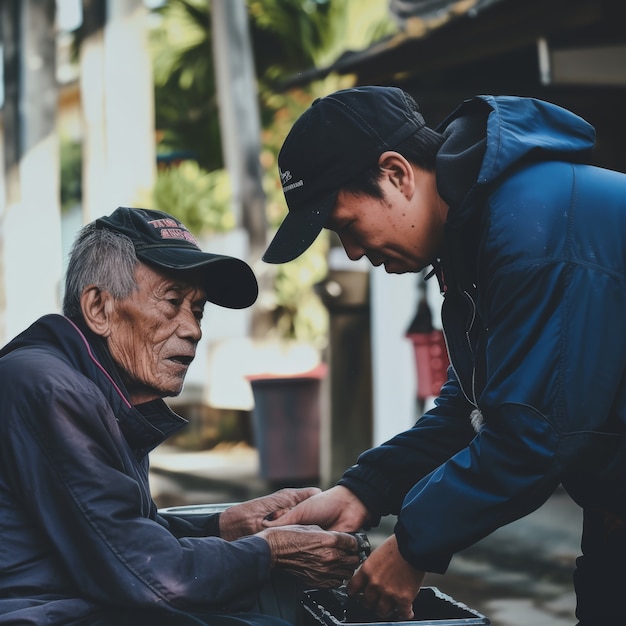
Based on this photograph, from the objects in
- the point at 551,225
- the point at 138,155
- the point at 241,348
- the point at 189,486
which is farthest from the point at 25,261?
the point at 551,225

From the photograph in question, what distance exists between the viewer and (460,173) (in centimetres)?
235

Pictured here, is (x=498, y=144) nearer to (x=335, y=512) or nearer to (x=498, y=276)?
(x=498, y=276)

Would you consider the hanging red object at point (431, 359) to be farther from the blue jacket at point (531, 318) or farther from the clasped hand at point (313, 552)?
the blue jacket at point (531, 318)

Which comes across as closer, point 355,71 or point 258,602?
point 258,602

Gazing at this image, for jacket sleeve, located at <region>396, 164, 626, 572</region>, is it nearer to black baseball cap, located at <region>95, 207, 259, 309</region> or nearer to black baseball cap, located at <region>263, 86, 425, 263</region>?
black baseball cap, located at <region>263, 86, 425, 263</region>

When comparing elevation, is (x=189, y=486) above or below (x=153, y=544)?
below

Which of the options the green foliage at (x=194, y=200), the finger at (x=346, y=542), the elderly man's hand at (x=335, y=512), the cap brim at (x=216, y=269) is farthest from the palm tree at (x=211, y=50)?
the finger at (x=346, y=542)

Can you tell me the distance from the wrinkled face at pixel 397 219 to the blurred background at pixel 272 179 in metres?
1.09

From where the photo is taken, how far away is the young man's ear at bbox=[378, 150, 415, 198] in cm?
242

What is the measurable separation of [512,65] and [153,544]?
6465 millimetres

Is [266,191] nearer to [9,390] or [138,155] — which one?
[138,155]

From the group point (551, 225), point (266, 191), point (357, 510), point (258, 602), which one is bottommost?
point (258, 602)

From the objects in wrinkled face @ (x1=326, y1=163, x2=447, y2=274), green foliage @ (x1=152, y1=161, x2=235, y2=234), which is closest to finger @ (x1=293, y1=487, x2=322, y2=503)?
wrinkled face @ (x1=326, y1=163, x2=447, y2=274)

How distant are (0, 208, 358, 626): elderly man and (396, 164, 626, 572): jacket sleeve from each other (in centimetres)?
57
